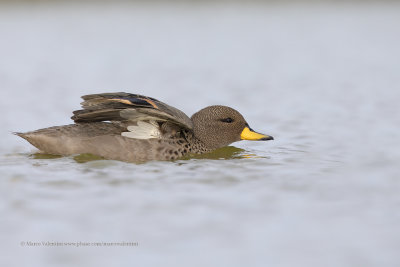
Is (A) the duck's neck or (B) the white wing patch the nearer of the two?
(B) the white wing patch

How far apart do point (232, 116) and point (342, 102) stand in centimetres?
392

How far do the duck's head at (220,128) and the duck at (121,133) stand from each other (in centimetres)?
31

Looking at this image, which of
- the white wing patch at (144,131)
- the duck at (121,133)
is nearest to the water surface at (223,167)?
the duck at (121,133)

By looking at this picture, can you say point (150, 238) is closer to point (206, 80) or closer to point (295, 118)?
point (295, 118)

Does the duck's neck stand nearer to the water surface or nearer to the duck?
the duck

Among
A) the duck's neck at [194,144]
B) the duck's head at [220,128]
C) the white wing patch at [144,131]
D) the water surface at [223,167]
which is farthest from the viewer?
the duck's head at [220,128]

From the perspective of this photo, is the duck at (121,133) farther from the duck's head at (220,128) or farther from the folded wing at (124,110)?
the duck's head at (220,128)

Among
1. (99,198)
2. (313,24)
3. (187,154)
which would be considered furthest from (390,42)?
(99,198)

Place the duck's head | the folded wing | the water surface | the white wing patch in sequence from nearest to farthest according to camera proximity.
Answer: the water surface < the folded wing < the white wing patch < the duck's head

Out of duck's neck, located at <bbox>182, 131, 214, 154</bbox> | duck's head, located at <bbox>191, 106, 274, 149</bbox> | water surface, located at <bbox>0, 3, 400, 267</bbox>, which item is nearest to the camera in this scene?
water surface, located at <bbox>0, 3, 400, 267</bbox>

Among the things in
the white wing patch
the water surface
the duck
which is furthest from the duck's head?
the white wing patch

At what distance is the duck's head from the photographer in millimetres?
7461

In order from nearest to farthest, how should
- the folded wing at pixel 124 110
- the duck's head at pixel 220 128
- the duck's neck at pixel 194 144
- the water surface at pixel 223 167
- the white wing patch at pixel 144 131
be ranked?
the water surface at pixel 223 167
the folded wing at pixel 124 110
the white wing patch at pixel 144 131
the duck's neck at pixel 194 144
the duck's head at pixel 220 128

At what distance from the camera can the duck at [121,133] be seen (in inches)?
263
